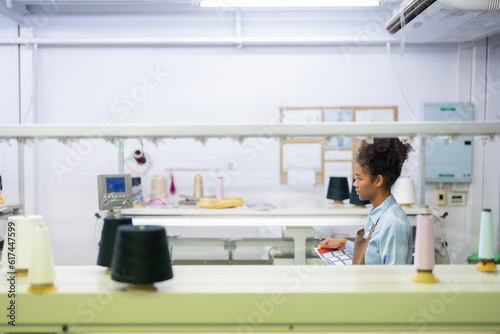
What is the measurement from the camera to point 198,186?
4.32m

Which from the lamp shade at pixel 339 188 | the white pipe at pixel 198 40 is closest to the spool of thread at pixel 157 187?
the white pipe at pixel 198 40

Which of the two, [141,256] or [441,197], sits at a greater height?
[141,256]

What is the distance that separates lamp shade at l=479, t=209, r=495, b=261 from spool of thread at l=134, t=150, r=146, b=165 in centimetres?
335

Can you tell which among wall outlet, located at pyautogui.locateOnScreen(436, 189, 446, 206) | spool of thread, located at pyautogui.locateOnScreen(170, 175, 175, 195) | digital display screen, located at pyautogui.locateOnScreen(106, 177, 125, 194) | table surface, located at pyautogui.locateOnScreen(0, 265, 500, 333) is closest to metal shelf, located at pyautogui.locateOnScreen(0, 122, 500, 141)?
table surface, located at pyautogui.locateOnScreen(0, 265, 500, 333)

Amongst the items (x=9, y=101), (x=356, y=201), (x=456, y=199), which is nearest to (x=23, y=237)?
(x=356, y=201)

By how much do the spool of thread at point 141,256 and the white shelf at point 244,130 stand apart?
0.27 m

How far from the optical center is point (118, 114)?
4.55 metres

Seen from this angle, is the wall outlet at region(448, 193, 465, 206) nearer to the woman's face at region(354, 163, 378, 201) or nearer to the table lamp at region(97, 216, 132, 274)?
the woman's face at region(354, 163, 378, 201)

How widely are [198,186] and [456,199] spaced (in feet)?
8.30

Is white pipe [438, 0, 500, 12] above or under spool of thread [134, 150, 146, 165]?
above

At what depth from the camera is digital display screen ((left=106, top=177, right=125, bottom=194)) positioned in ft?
11.6

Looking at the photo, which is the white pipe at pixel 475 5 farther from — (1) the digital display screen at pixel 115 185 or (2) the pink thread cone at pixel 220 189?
(1) the digital display screen at pixel 115 185

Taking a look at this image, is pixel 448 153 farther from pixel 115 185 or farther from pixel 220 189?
pixel 115 185

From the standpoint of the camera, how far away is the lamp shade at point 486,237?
4.67 feet
